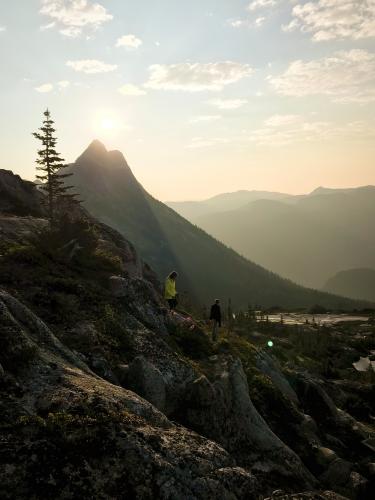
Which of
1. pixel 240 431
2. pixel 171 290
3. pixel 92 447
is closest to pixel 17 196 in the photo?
pixel 171 290

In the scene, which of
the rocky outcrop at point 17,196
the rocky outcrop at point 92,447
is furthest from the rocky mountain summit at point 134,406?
the rocky outcrop at point 17,196

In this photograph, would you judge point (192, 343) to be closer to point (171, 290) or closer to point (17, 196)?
point (171, 290)

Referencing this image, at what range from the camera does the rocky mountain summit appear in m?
8.40

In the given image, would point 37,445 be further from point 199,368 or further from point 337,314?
→ point 337,314

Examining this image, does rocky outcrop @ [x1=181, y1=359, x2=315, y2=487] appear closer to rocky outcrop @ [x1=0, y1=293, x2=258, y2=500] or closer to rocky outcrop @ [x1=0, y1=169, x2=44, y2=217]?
rocky outcrop @ [x1=0, y1=293, x2=258, y2=500]

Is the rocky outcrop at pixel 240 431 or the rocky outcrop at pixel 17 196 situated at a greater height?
the rocky outcrop at pixel 17 196

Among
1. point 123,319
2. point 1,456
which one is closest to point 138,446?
point 1,456

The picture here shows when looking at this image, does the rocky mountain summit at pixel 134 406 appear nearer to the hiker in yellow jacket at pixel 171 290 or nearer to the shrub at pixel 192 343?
the shrub at pixel 192 343

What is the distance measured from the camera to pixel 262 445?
16.0 metres

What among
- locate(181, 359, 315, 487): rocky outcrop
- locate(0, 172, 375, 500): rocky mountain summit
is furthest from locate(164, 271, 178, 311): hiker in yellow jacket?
locate(181, 359, 315, 487): rocky outcrop

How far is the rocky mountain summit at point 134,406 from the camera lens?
8.40m

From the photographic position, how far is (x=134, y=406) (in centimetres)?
1123

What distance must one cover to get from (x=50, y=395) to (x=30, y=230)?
23562mm

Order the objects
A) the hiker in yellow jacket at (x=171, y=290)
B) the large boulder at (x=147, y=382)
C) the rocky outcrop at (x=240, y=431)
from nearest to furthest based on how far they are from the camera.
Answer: the large boulder at (x=147, y=382)
the rocky outcrop at (x=240, y=431)
the hiker in yellow jacket at (x=171, y=290)
